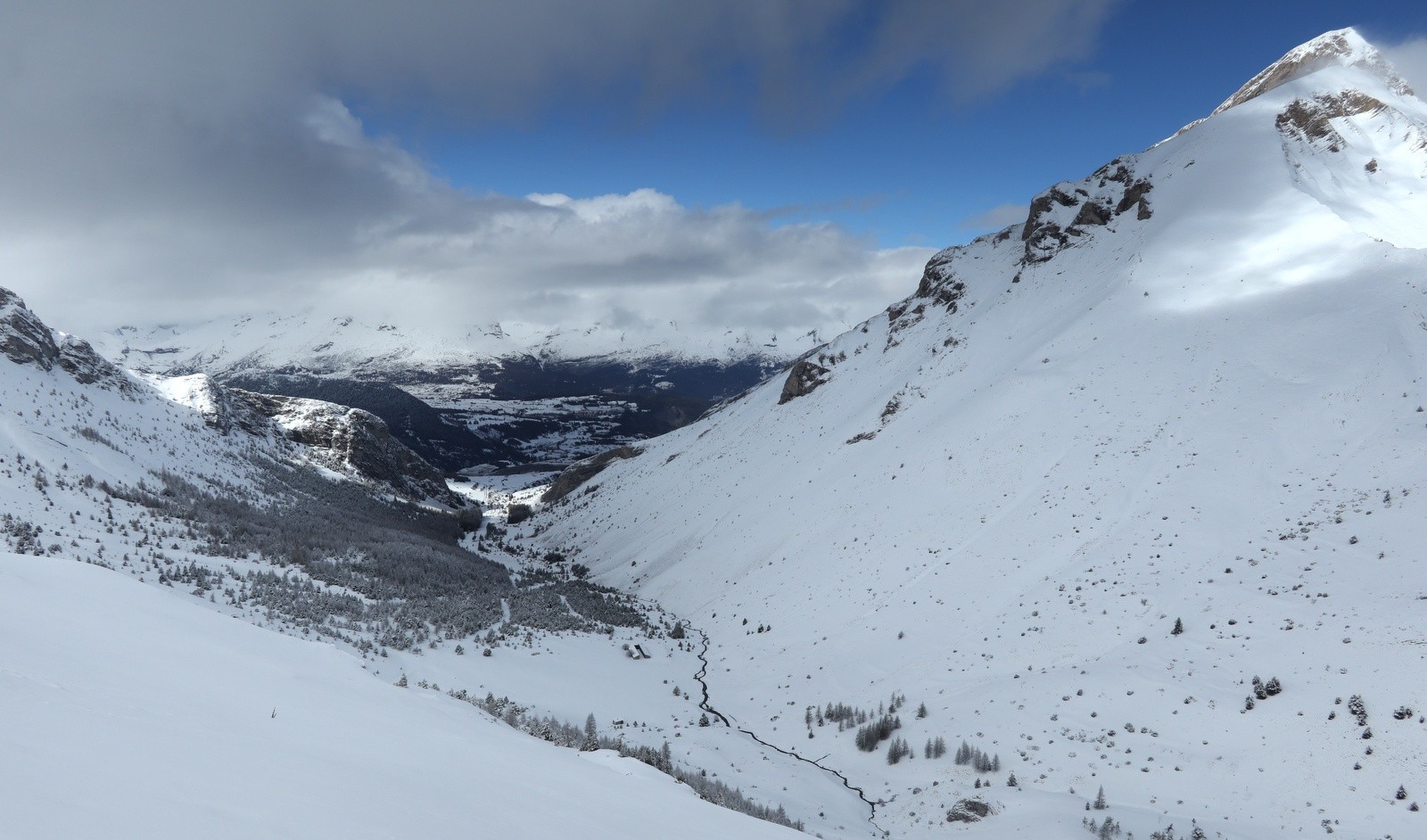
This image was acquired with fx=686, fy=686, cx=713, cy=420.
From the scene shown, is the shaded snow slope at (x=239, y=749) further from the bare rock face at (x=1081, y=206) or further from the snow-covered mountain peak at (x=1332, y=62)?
the snow-covered mountain peak at (x=1332, y=62)

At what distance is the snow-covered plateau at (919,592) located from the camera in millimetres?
6879

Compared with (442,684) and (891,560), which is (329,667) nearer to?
(442,684)

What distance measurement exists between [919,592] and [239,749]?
24.7 metres

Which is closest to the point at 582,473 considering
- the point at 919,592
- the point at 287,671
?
the point at 919,592

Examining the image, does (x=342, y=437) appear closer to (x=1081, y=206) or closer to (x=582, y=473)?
(x=582, y=473)

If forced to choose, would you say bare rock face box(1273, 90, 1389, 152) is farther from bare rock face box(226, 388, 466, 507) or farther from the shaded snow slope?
bare rock face box(226, 388, 466, 507)

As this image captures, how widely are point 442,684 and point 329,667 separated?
6.99 m

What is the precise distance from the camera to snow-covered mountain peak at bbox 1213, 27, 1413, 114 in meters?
47.9

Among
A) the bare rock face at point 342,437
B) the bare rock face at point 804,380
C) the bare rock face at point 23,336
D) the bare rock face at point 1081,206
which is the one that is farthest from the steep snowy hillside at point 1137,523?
the bare rock face at point 23,336

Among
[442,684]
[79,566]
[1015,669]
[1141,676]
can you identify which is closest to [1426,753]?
[1141,676]

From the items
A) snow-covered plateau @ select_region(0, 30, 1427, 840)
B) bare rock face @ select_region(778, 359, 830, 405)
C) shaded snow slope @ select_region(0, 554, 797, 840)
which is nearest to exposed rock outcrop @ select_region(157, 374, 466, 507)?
snow-covered plateau @ select_region(0, 30, 1427, 840)

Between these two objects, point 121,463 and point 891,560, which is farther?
point 121,463

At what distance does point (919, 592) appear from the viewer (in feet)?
87.9

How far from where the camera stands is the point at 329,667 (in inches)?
395
